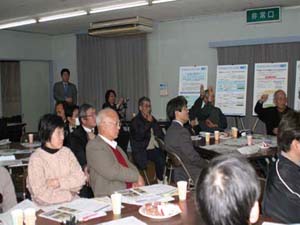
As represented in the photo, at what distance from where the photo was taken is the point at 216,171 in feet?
4.32

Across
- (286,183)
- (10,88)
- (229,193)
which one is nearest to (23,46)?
(10,88)

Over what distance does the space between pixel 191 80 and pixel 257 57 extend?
1.34 m

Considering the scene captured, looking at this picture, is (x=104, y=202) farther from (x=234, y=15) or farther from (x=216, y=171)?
(x=234, y=15)

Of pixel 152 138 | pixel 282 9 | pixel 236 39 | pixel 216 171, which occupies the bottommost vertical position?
pixel 152 138

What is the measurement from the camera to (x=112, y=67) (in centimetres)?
888

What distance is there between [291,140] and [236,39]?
17.0ft

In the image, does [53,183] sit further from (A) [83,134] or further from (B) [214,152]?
(B) [214,152]

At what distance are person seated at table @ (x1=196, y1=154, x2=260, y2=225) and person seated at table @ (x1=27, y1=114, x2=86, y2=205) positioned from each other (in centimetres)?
154

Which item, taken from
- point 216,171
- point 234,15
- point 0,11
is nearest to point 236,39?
point 234,15

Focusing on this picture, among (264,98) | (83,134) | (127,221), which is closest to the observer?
(127,221)

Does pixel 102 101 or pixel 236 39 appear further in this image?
pixel 102 101

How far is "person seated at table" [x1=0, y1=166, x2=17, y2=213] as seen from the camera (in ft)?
9.25

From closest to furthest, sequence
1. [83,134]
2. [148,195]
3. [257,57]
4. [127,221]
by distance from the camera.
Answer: [127,221] < [148,195] < [83,134] < [257,57]

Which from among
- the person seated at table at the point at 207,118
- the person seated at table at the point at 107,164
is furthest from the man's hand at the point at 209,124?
the person seated at table at the point at 107,164
